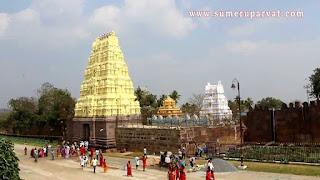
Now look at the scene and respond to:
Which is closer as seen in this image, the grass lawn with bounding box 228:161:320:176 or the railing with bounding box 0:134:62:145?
the grass lawn with bounding box 228:161:320:176

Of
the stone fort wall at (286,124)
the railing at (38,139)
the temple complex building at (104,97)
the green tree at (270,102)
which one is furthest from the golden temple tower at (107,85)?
the green tree at (270,102)

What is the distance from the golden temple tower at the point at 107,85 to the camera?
34.4 metres

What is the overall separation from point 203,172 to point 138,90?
5093 centimetres

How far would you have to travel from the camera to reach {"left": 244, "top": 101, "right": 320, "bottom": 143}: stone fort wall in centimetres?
2856

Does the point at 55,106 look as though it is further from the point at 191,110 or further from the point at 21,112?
the point at 191,110

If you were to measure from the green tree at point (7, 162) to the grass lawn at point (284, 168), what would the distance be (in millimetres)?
13240

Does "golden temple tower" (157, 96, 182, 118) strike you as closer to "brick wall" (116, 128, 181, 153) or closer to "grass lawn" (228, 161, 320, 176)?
"brick wall" (116, 128, 181, 153)

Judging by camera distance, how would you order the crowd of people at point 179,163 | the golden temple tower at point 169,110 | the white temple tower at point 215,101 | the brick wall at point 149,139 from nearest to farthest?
1. the crowd of people at point 179,163
2. the brick wall at point 149,139
3. the golden temple tower at point 169,110
4. the white temple tower at point 215,101

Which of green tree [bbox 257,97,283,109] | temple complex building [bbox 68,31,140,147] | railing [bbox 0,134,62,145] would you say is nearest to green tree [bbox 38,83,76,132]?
railing [bbox 0,134,62,145]

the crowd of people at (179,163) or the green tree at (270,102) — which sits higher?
the green tree at (270,102)

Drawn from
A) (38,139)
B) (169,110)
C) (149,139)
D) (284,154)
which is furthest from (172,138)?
(38,139)

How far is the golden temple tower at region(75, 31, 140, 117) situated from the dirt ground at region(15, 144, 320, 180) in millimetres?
7702

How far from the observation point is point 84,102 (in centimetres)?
3634

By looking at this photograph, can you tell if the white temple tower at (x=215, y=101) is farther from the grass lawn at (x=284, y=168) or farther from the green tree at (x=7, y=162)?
the green tree at (x=7, y=162)
